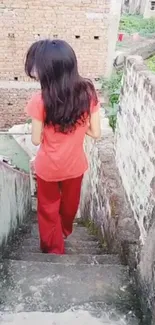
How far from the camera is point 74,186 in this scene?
2877 mm

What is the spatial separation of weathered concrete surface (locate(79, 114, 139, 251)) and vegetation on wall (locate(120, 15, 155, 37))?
383 inches

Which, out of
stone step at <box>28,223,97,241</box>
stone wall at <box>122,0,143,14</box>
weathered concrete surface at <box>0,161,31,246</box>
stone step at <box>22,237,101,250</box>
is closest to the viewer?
weathered concrete surface at <box>0,161,31,246</box>

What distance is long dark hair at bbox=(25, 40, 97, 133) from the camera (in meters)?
2.08

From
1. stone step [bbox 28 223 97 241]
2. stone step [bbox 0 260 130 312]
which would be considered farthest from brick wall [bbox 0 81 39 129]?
stone step [bbox 0 260 130 312]

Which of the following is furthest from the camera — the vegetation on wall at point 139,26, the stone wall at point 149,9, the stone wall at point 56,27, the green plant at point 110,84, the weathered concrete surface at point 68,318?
the stone wall at point 149,9

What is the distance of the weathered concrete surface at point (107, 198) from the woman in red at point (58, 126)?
0.43 meters

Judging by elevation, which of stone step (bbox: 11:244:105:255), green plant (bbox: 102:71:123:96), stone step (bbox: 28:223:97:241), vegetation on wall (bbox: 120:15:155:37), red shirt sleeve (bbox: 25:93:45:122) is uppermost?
red shirt sleeve (bbox: 25:93:45:122)

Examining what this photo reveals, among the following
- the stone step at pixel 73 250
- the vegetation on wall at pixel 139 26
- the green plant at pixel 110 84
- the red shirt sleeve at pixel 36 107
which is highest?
the red shirt sleeve at pixel 36 107

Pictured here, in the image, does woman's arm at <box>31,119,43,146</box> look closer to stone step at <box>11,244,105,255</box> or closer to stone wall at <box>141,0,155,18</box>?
stone step at <box>11,244,105,255</box>

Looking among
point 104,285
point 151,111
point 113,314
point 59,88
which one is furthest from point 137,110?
point 113,314

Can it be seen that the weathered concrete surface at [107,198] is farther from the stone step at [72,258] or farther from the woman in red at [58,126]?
the woman in red at [58,126]

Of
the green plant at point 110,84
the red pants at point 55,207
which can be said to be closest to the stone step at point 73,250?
the red pants at point 55,207

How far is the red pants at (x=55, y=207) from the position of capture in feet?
9.34

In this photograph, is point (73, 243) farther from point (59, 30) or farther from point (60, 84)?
point (59, 30)
